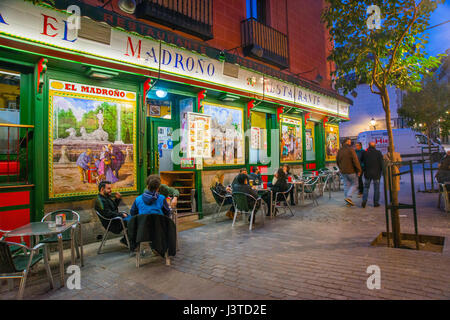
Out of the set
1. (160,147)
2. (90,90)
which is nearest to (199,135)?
(160,147)

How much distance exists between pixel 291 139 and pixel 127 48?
7819 mm

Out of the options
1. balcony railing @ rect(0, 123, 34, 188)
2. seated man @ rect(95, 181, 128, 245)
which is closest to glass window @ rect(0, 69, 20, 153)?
balcony railing @ rect(0, 123, 34, 188)

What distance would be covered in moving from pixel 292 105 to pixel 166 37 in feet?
19.7

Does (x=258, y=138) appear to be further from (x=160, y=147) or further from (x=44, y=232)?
(x=44, y=232)

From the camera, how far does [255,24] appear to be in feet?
32.2

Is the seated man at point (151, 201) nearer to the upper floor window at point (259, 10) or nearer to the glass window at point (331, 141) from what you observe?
the upper floor window at point (259, 10)

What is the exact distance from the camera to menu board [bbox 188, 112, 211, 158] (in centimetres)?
734

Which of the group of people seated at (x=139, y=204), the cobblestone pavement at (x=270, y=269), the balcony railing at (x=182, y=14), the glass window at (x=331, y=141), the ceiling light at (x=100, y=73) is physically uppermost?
the balcony railing at (x=182, y=14)

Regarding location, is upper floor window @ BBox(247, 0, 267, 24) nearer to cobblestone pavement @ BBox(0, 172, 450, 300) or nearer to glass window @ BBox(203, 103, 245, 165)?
glass window @ BBox(203, 103, 245, 165)

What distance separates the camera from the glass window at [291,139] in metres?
11.3

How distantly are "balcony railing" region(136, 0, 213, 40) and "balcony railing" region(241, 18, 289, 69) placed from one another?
1.65 m

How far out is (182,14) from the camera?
7.76 meters

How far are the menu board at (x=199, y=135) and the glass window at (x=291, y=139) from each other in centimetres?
434

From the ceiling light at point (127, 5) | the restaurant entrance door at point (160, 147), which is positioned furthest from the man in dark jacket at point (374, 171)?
the ceiling light at point (127, 5)
